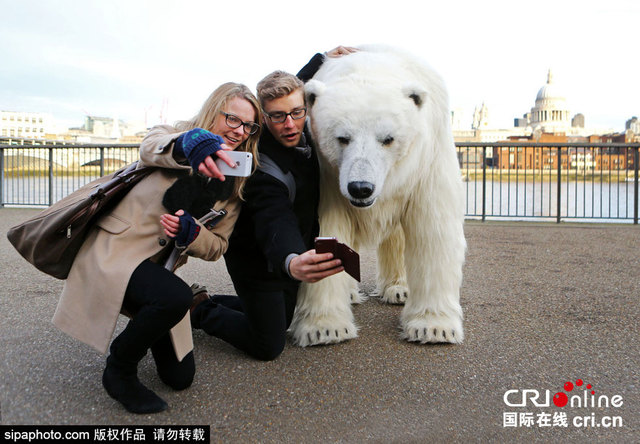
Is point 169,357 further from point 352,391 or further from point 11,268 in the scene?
point 11,268

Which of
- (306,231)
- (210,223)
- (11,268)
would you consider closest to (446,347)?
(306,231)

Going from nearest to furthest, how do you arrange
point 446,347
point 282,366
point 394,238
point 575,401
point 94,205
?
point 94,205, point 575,401, point 282,366, point 446,347, point 394,238

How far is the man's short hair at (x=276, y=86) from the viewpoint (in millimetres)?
2393

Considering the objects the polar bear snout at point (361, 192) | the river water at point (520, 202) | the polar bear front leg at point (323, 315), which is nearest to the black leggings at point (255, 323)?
the polar bear front leg at point (323, 315)

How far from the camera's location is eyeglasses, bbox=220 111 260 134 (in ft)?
7.29

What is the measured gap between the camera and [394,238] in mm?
3631

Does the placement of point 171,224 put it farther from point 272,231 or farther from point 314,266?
point 314,266

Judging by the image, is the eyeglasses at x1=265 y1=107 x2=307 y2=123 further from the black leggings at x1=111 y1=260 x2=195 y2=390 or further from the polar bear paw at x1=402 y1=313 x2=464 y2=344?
the polar bear paw at x1=402 y1=313 x2=464 y2=344

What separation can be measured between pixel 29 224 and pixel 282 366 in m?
1.19

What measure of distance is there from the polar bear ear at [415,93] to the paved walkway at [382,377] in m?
1.20

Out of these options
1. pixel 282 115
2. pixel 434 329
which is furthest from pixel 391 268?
pixel 282 115

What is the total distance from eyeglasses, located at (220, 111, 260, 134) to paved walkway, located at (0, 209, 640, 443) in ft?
3.42

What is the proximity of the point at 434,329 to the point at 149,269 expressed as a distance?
1453 mm

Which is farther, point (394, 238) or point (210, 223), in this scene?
point (394, 238)
